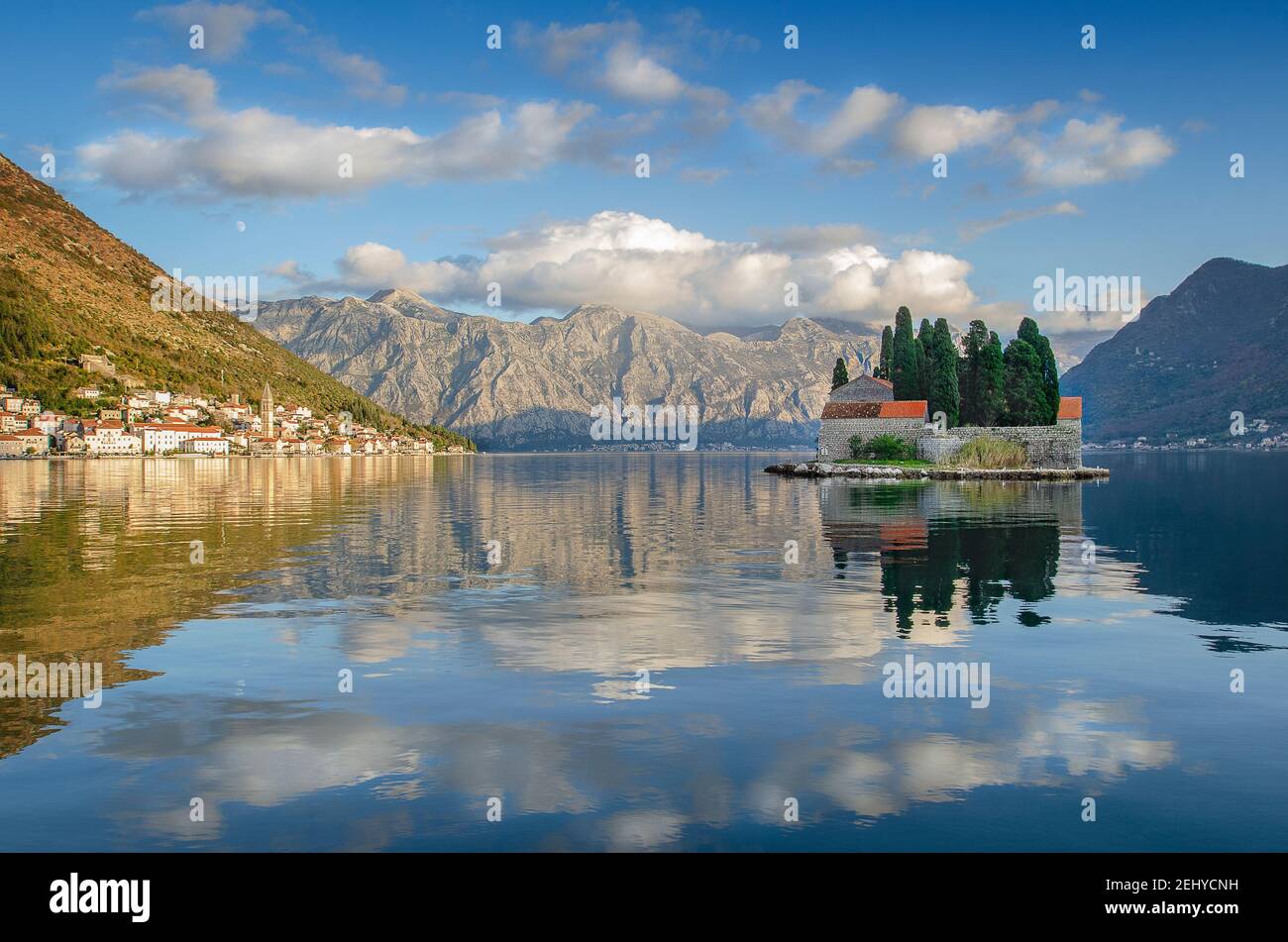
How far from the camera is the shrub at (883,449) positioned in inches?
4879

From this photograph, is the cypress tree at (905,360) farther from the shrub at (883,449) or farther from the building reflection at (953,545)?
the building reflection at (953,545)

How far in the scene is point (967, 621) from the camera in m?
24.1

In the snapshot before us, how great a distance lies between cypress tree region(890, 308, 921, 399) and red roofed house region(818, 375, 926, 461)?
1.58 m

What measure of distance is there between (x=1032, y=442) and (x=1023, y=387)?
7.07 meters

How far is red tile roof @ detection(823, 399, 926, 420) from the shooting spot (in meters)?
124

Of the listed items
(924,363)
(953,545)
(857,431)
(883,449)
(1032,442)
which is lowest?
(953,545)

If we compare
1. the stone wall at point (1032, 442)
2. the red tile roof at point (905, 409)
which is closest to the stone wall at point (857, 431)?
the red tile roof at point (905, 409)

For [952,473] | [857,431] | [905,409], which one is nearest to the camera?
[952,473]

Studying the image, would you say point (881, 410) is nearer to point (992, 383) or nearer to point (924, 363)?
point (924, 363)

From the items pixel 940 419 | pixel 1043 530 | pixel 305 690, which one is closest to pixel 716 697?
pixel 305 690

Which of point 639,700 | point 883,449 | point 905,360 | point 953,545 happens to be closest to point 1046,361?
point 905,360

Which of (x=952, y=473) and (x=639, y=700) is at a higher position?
(x=952, y=473)

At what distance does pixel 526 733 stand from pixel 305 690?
509cm

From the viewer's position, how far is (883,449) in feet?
414
